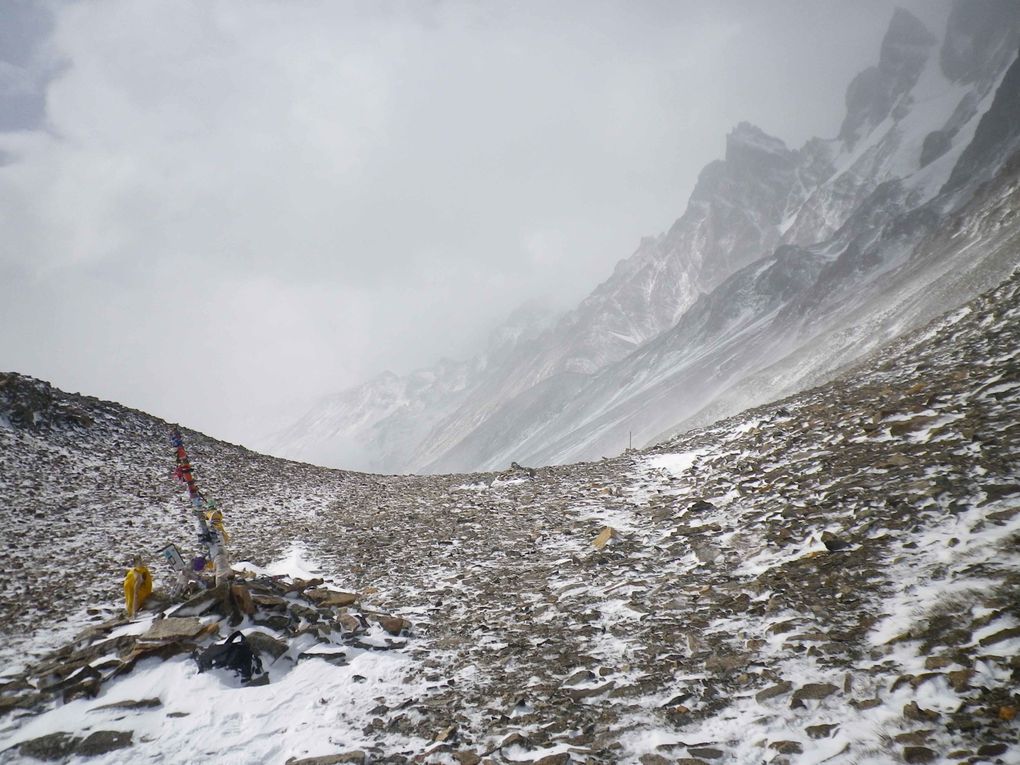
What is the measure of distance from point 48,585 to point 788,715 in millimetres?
14846

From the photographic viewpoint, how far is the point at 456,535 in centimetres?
1555

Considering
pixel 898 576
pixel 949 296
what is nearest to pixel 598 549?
pixel 898 576

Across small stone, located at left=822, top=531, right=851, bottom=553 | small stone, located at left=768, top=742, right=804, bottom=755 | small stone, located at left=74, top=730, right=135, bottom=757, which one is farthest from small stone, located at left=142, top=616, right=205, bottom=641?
small stone, located at left=822, top=531, right=851, bottom=553

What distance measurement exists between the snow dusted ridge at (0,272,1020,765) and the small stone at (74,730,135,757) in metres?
0.05

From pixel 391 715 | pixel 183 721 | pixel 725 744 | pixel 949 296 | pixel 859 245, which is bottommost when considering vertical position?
pixel 725 744

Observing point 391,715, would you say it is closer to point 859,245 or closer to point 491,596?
point 491,596

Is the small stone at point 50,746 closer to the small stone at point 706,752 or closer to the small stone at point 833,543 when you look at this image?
the small stone at point 706,752

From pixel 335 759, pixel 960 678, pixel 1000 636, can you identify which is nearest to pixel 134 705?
pixel 335 759

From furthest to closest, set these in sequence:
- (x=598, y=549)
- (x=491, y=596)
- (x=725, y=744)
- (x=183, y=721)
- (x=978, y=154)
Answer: (x=978, y=154) < (x=598, y=549) < (x=491, y=596) < (x=183, y=721) < (x=725, y=744)

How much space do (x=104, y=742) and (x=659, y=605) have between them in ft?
27.6

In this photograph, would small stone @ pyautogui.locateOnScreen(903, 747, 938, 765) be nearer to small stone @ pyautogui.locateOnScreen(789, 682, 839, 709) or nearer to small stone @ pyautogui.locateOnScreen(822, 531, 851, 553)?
small stone @ pyautogui.locateOnScreen(789, 682, 839, 709)

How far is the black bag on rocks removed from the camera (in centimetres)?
730

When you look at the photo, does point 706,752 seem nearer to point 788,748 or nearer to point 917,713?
point 788,748

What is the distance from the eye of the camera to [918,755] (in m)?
4.58
